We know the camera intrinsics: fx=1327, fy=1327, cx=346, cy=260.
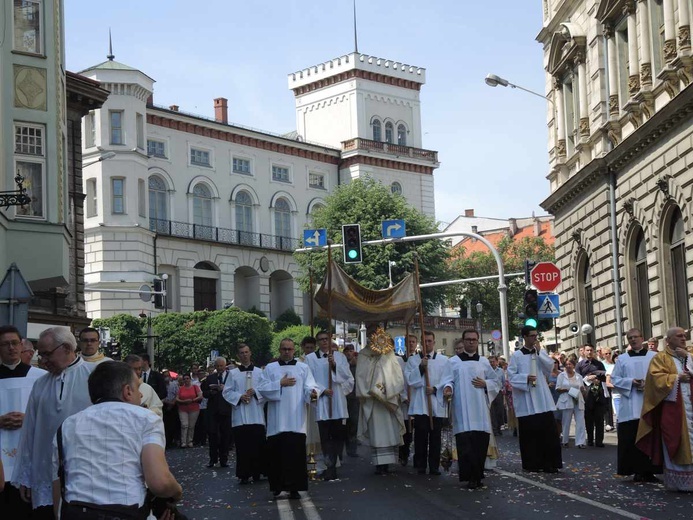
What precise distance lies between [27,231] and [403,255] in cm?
3812

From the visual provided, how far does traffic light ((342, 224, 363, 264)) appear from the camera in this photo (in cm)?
3303

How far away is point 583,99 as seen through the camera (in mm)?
38094

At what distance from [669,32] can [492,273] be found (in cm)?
6425

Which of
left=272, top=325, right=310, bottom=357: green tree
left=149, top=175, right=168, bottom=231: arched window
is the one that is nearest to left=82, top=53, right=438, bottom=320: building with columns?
left=149, top=175, right=168, bottom=231: arched window

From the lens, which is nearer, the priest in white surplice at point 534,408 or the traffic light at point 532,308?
the priest in white surplice at point 534,408

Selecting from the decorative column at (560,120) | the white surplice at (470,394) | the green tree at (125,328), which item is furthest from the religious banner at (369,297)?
the green tree at (125,328)

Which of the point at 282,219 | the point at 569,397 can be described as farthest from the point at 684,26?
the point at 282,219

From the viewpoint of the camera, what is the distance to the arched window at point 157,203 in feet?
235

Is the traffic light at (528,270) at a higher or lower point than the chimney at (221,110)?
lower

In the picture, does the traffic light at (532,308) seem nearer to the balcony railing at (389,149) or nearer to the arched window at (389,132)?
the balcony railing at (389,149)

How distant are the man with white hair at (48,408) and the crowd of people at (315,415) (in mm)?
10

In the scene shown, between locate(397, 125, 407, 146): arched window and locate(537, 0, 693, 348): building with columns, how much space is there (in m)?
43.6

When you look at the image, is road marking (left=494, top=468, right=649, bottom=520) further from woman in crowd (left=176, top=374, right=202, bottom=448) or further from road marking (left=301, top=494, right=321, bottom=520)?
woman in crowd (left=176, top=374, right=202, bottom=448)

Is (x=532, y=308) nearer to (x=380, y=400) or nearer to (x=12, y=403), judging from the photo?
(x=380, y=400)
